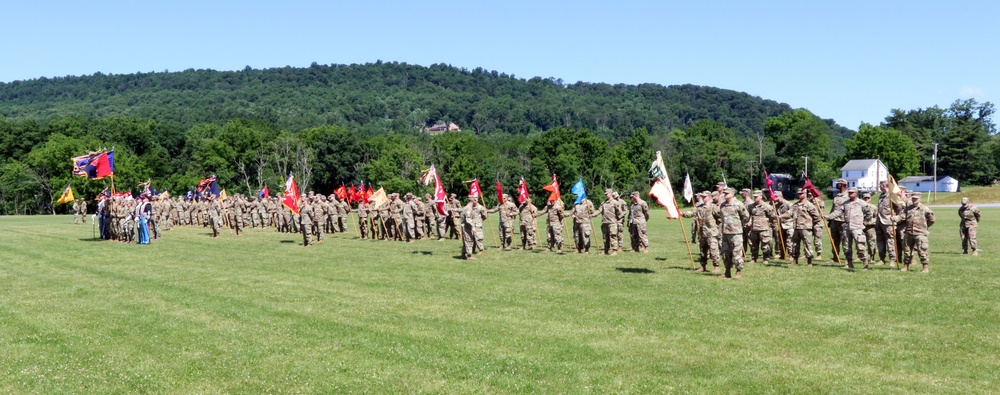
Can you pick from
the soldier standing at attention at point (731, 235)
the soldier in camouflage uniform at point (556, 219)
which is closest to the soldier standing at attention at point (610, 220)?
the soldier in camouflage uniform at point (556, 219)

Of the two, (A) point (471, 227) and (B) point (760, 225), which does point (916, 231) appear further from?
(A) point (471, 227)

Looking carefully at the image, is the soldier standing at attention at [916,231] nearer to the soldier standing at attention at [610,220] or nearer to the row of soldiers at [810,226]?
the row of soldiers at [810,226]

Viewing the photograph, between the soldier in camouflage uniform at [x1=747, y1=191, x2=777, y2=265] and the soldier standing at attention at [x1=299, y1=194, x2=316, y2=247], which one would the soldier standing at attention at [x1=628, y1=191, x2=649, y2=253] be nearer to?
the soldier in camouflage uniform at [x1=747, y1=191, x2=777, y2=265]

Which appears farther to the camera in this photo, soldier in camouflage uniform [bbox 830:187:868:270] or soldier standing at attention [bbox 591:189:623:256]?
soldier standing at attention [bbox 591:189:623:256]

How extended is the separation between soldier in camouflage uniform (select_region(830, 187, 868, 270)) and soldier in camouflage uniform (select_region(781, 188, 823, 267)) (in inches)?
36.9

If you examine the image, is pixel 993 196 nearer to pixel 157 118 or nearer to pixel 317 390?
pixel 317 390

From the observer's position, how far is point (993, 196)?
89.1 meters

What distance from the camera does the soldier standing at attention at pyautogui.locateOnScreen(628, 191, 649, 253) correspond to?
2597cm

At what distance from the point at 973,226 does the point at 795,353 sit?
54.3 ft

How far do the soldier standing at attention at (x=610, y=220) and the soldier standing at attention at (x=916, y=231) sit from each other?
27.2 feet

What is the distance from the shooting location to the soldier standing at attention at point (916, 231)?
19781mm

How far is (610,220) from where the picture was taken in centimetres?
2569

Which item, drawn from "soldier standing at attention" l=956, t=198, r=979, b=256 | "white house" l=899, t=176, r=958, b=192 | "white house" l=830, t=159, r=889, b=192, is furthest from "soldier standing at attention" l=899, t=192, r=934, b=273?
"white house" l=899, t=176, r=958, b=192

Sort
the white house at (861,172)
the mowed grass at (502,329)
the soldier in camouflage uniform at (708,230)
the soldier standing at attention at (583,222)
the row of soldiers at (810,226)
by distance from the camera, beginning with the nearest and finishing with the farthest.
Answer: the mowed grass at (502,329) < the row of soldiers at (810,226) < the soldier in camouflage uniform at (708,230) < the soldier standing at attention at (583,222) < the white house at (861,172)
